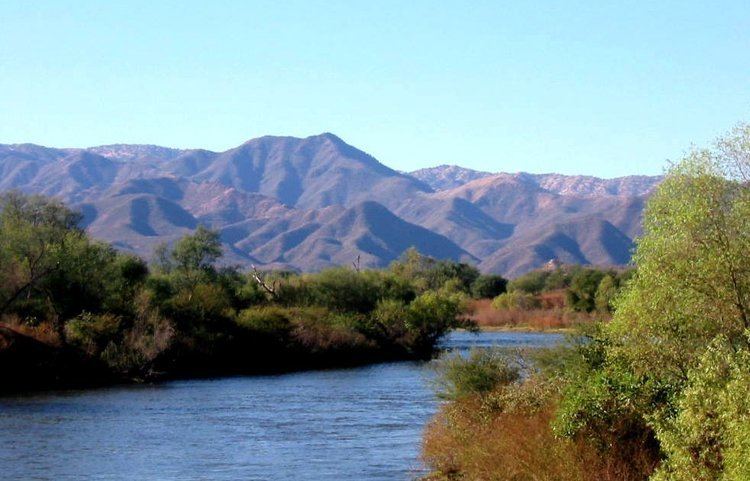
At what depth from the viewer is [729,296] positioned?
27328 millimetres

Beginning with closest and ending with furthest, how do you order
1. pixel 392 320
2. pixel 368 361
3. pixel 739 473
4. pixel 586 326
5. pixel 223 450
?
pixel 739 473 → pixel 586 326 → pixel 223 450 → pixel 368 361 → pixel 392 320

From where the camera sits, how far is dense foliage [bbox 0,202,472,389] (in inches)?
2847

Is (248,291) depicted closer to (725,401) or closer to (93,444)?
(93,444)

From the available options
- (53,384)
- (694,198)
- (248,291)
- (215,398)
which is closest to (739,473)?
(694,198)

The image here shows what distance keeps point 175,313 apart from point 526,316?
75185 mm

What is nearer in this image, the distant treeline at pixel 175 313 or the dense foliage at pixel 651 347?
the dense foliage at pixel 651 347

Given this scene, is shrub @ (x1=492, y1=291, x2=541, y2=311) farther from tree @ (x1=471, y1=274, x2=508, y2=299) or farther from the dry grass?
the dry grass

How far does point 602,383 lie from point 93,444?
963 inches

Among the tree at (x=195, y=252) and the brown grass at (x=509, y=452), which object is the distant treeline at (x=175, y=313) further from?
the brown grass at (x=509, y=452)

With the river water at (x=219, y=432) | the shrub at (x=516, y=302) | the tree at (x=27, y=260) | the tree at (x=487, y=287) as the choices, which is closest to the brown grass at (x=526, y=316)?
the shrub at (x=516, y=302)

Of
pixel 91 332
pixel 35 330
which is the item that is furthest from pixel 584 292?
pixel 35 330

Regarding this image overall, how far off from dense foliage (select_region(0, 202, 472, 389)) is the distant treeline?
0.10 metres

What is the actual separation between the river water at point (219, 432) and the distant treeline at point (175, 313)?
5.83 m

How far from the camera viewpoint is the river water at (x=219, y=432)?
37781mm
